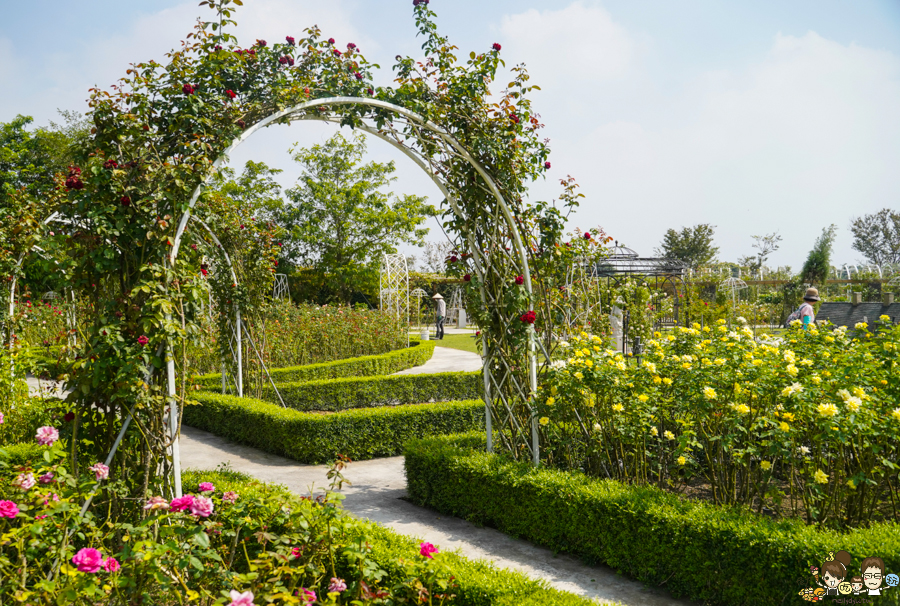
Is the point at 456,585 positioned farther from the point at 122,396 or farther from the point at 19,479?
the point at 122,396

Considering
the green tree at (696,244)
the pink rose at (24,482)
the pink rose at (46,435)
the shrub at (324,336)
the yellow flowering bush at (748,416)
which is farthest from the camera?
the green tree at (696,244)

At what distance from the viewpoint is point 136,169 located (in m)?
3.26

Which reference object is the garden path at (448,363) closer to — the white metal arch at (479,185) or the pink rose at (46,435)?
the white metal arch at (479,185)

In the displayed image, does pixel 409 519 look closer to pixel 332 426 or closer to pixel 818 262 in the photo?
pixel 332 426

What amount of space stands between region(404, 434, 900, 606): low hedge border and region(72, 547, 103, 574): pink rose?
263 centimetres

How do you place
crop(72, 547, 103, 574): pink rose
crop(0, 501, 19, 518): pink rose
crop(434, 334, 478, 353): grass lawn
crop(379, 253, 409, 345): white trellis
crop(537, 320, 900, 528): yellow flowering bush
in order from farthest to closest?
crop(434, 334, 478, 353): grass lawn
crop(379, 253, 409, 345): white trellis
crop(537, 320, 900, 528): yellow flowering bush
crop(0, 501, 19, 518): pink rose
crop(72, 547, 103, 574): pink rose

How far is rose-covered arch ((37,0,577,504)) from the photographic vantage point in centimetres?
318

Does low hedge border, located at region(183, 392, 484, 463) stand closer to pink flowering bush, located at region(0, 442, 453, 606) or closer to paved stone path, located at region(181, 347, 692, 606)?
paved stone path, located at region(181, 347, 692, 606)

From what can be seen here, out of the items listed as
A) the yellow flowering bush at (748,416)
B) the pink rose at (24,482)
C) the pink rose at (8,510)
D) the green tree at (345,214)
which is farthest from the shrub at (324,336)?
the green tree at (345,214)

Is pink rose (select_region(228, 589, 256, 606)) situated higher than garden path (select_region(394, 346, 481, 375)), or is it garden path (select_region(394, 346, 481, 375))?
pink rose (select_region(228, 589, 256, 606))

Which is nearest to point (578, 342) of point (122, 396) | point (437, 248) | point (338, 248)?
point (122, 396)

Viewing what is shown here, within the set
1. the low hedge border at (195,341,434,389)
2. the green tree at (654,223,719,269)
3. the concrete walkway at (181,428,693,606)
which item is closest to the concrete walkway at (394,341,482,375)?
the low hedge border at (195,341,434,389)

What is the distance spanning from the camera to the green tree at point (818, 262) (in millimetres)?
22109

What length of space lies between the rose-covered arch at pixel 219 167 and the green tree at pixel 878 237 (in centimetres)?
5388
